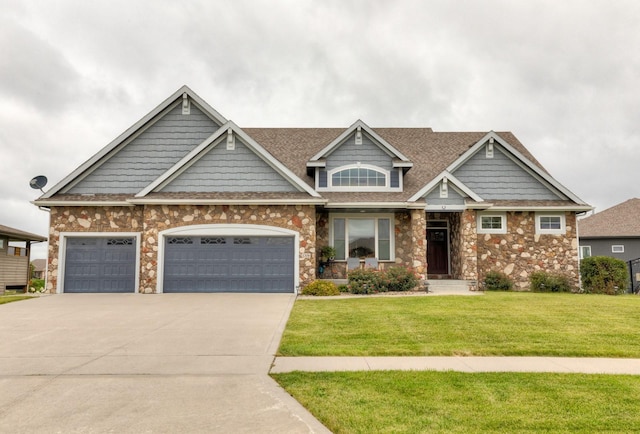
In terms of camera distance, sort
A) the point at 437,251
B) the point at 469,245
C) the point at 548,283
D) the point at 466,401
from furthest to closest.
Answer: the point at 437,251 → the point at 548,283 → the point at 469,245 → the point at 466,401

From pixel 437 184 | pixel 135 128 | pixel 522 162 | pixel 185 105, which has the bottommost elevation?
pixel 437 184

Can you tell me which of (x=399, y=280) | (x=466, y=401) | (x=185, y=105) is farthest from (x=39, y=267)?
(x=466, y=401)

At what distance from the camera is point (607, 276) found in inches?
673

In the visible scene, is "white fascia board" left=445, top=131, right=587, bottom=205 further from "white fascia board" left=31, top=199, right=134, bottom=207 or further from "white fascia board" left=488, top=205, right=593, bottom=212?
"white fascia board" left=31, top=199, right=134, bottom=207

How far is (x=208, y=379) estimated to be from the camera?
18.0ft

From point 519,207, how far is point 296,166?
9890 millimetres

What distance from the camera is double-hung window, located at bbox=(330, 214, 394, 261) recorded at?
60.5ft

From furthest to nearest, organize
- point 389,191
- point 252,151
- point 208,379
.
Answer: point 389,191 < point 252,151 < point 208,379

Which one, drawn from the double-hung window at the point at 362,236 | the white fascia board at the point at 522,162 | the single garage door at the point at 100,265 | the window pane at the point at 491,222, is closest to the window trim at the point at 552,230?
the white fascia board at the point at 522,162

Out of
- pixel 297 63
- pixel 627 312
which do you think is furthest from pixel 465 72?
pixel 627 312

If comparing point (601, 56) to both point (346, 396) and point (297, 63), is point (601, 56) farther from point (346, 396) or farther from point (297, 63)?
point (346, 396)

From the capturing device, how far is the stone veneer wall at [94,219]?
17250mm

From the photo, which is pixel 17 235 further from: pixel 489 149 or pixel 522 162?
pixel 522 162

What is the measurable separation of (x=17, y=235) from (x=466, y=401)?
2947cm
